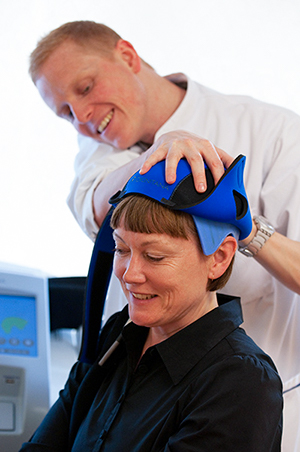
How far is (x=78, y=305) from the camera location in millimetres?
2529

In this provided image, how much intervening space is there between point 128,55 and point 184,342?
94 cm

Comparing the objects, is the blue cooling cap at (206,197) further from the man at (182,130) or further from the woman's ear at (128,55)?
the woman's ear at (128,55)

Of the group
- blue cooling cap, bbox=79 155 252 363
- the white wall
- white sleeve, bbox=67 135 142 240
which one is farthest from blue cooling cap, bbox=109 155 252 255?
the white wall

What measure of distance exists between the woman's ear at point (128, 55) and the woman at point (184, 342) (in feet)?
2.10

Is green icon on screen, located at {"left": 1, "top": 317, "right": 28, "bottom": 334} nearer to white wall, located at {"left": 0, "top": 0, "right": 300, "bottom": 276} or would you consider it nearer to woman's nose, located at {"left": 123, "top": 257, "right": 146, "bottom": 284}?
woman's nose, located at {"left": 123, "top": 257, "right": 146, "bottom": 284}

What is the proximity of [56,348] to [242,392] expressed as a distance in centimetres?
161

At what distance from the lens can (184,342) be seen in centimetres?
108

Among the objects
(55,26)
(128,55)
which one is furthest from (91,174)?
(55,26)

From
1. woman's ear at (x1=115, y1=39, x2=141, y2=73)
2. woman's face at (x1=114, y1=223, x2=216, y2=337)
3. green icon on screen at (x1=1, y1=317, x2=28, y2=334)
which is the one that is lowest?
green icon on screen at (x1=1, y1=317, x2=28, y2=334)

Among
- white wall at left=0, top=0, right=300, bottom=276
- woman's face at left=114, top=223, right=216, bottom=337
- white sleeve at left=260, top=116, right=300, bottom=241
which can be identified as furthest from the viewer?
white wall at left=0, top=0, right=300, bottom=276

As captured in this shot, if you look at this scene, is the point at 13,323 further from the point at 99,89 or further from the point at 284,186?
the point at 284,186

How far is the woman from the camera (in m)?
0.91

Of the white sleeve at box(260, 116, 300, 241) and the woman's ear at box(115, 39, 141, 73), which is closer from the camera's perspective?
the white sleeve at box(260, 116, 300, 241)

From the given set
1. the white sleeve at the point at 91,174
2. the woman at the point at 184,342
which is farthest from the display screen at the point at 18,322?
the woman at the point at 184,342
